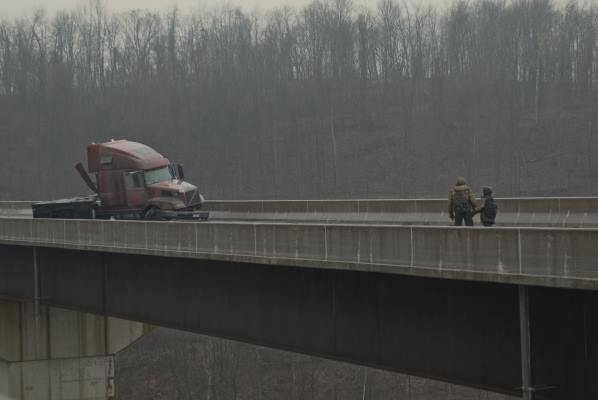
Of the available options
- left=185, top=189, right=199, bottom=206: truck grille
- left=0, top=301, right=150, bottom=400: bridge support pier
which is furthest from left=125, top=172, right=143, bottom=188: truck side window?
left=0, top=301, right=150, bottom=400: bridge support pier

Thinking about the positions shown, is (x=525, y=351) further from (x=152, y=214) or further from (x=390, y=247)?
(x=152, y=214)

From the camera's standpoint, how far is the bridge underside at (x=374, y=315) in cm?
1289

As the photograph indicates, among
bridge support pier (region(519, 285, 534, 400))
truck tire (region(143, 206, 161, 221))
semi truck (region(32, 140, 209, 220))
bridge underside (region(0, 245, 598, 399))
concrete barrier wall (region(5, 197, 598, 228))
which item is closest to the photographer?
bridge support pier (region(519, 285, 534, 400))

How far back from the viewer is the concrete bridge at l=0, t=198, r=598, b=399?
12.8m

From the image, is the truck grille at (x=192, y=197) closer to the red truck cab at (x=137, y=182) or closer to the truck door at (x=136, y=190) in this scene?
the red truck cab at (x=137, y=182)

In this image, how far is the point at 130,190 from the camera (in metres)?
32.2

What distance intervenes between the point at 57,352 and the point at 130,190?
Answer: 5589 millimetres

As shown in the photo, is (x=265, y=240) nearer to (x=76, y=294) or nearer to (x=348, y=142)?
(x=76, y=294)

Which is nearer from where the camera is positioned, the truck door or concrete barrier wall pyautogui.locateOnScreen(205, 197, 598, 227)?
concrete barrier wall pyautogui.locateOnScreen(205, 197, 598, 227)

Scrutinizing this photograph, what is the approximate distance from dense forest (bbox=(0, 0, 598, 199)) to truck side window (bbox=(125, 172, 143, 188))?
55.2m

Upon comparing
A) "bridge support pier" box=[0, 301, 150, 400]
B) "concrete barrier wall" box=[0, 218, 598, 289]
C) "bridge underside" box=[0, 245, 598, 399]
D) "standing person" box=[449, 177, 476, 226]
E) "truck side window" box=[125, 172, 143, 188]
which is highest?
"truck side window" box=[125, 172, 143, 188]

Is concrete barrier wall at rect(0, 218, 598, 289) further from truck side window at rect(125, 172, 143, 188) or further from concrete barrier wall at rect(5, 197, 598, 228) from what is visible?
truck side window at rect(125, 172, 143, 188)

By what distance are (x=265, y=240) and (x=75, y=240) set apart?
28.2ft

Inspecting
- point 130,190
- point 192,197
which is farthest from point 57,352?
point 192,197
